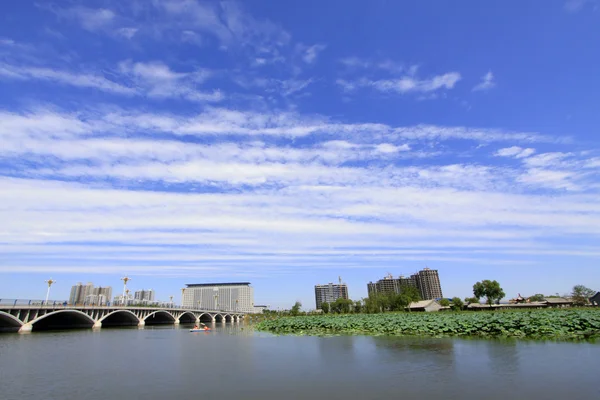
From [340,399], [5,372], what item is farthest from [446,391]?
[5,372]

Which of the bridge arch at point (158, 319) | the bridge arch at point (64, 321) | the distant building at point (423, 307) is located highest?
the bridge arch at point (64, 321)

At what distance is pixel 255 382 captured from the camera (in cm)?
1759

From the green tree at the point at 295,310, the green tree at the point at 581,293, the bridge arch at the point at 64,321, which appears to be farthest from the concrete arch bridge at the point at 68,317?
the green tree at the point at 581,293

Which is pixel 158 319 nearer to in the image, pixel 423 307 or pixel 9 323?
pixel 9 323

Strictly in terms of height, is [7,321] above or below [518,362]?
above

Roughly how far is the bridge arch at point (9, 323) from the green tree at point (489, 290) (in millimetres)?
122001

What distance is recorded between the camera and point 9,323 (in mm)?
62938

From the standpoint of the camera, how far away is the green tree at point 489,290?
107706 millimetres

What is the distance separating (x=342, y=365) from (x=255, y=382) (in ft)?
22.2

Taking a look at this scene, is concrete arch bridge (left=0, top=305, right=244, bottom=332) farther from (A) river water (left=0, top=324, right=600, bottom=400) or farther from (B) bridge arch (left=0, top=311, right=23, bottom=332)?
(A) river water (left=0, top=324, right=600, bottom=400)

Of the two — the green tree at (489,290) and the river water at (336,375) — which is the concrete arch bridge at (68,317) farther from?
the green tree at (489,290)

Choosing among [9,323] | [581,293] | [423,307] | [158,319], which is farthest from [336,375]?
[581,293]

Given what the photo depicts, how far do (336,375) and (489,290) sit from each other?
109923 millimetres

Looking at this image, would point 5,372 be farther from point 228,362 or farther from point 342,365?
point 342,365
